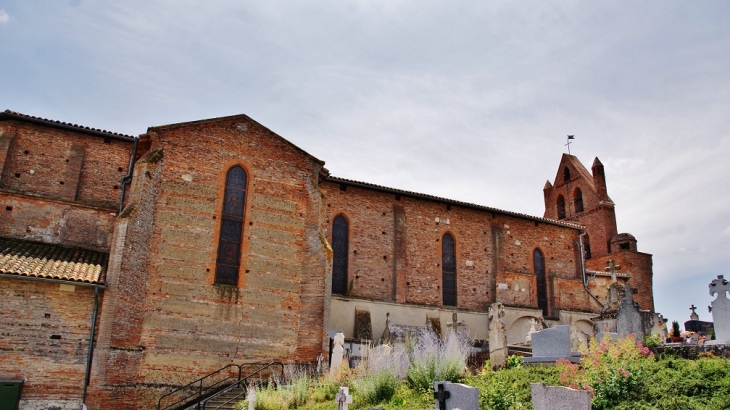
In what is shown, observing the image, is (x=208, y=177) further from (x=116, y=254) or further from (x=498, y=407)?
(x=498, y=407)

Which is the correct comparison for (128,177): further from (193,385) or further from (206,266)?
(193,385)

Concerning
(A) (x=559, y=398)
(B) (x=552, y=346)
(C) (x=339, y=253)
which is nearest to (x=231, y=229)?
(C) (x=339, y=253)

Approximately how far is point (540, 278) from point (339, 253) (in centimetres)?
1018

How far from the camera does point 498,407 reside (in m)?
10.2

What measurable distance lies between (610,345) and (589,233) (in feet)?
85.0

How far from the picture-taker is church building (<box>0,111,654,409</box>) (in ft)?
50.2

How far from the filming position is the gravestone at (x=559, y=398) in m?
8.05

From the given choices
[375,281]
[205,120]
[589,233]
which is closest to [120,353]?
[205,120]

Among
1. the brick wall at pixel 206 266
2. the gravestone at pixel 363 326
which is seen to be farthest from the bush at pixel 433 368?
the gravestone at pixel 363 326

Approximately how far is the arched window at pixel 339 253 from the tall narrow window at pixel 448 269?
14.8ft

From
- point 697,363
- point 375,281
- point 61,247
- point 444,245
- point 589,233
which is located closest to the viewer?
point 697,363

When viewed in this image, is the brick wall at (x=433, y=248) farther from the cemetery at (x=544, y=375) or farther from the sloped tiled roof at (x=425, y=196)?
the cemetery at (x=544, y=375)

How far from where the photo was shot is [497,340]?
15500 mm

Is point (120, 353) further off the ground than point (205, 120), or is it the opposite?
point (205, 120)
